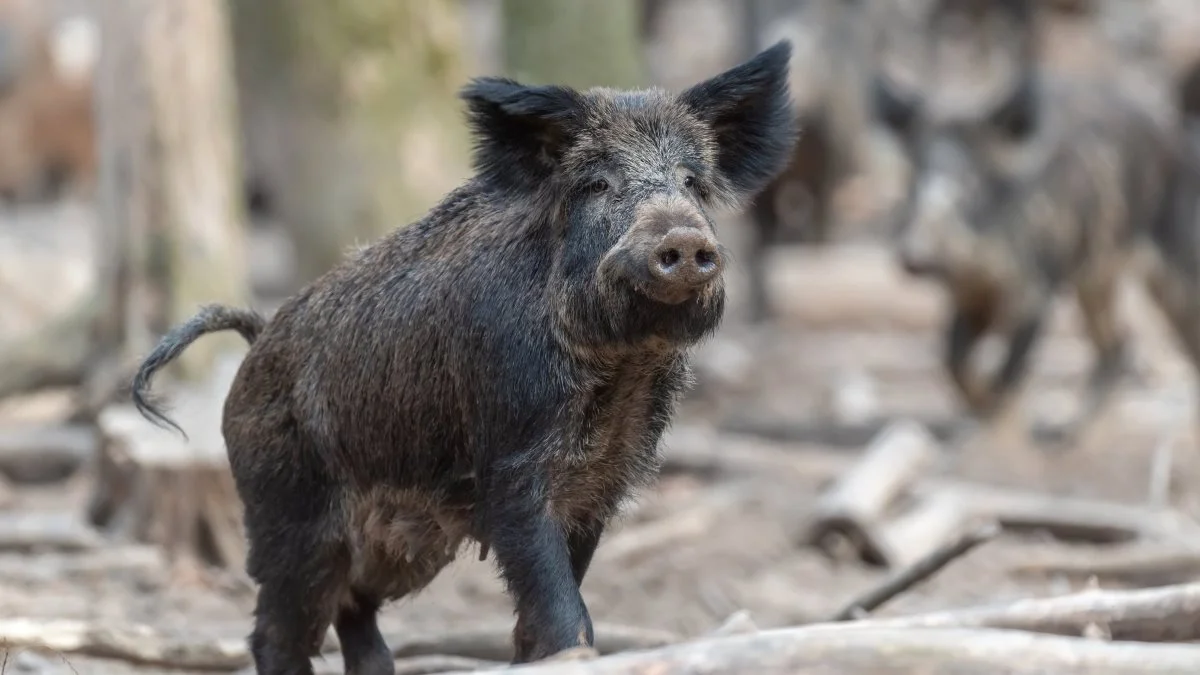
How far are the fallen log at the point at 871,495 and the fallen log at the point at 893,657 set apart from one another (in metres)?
4.64

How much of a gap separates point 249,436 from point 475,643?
1.05 meters

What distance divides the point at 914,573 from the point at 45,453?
19.7 feet

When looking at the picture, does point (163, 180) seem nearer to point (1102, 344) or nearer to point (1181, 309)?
point (1102, 344)

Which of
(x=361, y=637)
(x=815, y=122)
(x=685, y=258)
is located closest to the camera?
(x=685, y=258)

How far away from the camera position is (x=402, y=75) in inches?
420

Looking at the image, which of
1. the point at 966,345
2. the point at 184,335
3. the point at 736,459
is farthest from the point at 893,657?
the point at 966,345

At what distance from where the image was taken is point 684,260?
3826 millimetres

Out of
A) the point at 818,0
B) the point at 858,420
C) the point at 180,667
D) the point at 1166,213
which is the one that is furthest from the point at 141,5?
the point at 818,0

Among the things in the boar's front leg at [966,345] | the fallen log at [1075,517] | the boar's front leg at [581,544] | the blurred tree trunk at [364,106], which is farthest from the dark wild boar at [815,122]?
the boar's front leg at [581,544]

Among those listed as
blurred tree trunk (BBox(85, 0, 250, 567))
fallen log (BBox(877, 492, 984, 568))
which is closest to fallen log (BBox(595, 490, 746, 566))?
fallen log (BBox(877, 492, 984, 568))

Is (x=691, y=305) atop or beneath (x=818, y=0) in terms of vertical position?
beneath

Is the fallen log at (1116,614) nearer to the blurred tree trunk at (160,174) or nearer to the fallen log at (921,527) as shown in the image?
the fallen log at (921,527)

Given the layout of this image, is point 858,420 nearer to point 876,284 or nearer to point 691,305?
point 876,284

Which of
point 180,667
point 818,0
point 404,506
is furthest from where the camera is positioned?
point 818,0
